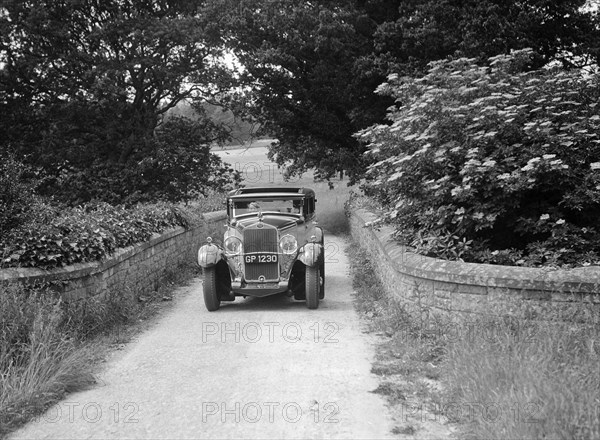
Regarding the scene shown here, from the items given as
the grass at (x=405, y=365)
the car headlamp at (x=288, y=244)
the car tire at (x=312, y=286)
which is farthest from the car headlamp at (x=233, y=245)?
the grass at (x=405, y=365)

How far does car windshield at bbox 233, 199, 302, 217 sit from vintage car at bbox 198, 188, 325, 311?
150 mm

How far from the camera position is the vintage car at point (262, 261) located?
845 centimetres

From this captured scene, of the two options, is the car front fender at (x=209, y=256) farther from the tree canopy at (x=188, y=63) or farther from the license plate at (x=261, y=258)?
the tree canopy at (x=188, y=63)

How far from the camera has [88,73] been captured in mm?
16875

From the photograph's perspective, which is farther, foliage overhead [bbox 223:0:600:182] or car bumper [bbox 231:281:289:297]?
foliage overhead [bbox 223:0:600:182]

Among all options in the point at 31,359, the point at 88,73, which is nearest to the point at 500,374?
the point at 31,359

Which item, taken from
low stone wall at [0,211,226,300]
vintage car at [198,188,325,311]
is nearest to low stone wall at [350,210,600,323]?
vintage car at [198,188,325,311]

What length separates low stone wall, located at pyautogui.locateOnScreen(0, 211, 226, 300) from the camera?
21.0ft

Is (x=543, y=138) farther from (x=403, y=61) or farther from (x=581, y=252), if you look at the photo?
(x=403, y=61)

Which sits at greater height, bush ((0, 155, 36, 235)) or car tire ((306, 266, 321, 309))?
bush ((0, 155, 36, 235))

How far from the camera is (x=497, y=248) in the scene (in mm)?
6785

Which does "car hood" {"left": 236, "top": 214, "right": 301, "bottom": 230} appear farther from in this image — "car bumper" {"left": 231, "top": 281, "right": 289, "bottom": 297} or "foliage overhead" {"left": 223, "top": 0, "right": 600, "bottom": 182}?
"foliage overhead" {"left": 223, "top": 0, "right": 600, "bottom": 182}

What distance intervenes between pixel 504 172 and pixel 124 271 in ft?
18.4

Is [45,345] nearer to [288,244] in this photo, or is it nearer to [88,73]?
[288,244]
